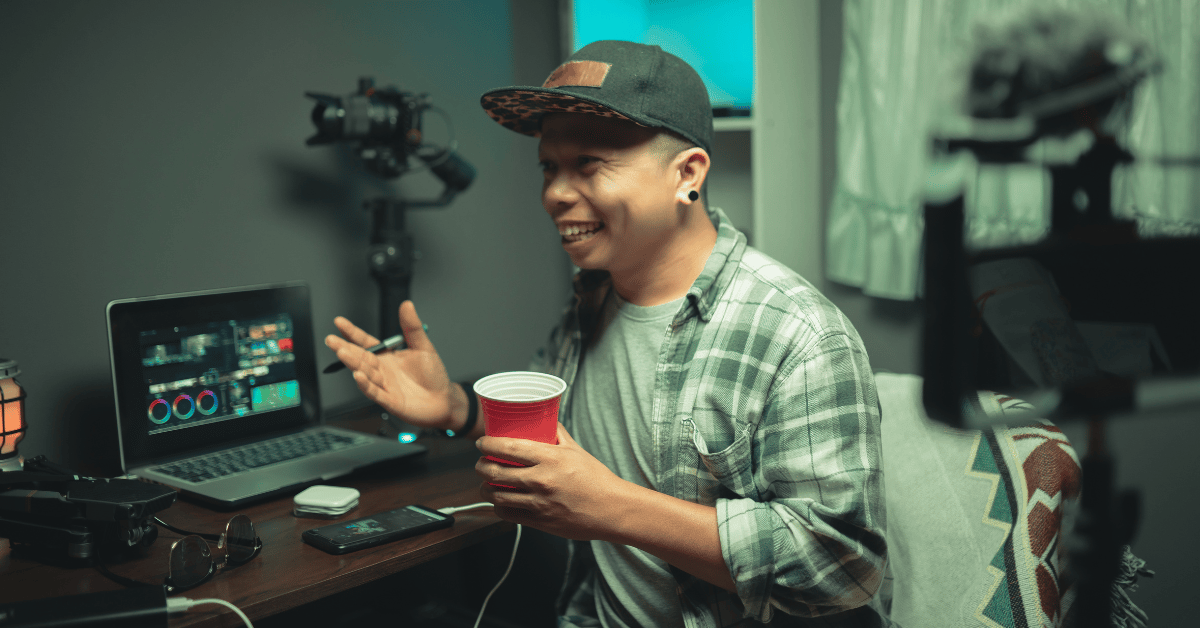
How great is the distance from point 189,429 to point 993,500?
1.38 m

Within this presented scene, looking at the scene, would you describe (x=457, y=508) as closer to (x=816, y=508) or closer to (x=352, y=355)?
(x=352, y=355)

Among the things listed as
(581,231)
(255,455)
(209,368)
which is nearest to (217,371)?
(209,368)

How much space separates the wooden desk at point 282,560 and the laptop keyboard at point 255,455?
8 centimetres

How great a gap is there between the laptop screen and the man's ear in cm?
83

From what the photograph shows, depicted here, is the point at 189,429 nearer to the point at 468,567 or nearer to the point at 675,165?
the point at 468,567

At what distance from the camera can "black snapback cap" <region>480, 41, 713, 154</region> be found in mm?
1119

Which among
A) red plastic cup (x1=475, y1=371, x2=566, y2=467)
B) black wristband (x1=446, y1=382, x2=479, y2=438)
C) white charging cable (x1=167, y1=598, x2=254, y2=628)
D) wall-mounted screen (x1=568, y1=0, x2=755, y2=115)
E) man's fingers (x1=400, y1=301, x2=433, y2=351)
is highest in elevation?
wall-mounted screen (x1=568, y1=0, x2=755, y2=115)

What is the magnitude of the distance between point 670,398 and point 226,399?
0.86m

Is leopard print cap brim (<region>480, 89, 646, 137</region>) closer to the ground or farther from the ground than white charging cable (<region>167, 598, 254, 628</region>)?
farther from the ground

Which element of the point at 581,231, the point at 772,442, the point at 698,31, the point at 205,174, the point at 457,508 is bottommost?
the point at 457,508

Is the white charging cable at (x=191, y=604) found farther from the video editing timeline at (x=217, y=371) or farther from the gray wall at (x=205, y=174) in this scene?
the gray wall at (x=205, y=174)

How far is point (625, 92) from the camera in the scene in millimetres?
1126

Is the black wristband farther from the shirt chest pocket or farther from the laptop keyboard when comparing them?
the shirt chest pocket

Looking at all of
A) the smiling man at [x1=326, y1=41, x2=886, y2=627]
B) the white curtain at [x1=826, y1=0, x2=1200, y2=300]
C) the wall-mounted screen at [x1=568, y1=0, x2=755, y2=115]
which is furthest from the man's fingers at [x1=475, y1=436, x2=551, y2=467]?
the wall-mounted screen at [x1=568, y1=0, x2=755, y2=115]
